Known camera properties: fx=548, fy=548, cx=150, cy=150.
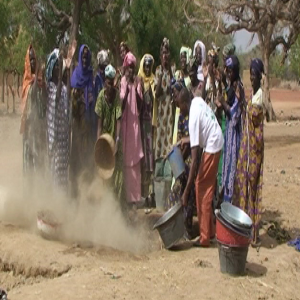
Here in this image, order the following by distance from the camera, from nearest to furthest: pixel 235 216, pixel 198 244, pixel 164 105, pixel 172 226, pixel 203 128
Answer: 1. pixel 235 216
2. pixel 203 128
3. pixel 172 226
4. pixel 198 244
5. pixel 164 105

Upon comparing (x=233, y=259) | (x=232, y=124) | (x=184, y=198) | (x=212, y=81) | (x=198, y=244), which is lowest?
(x=198, y=244)

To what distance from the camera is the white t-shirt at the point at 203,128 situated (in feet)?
16.9

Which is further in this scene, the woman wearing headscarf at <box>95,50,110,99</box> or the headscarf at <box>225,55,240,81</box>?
the woman wearing headscarf at <box>95,50,110,99</box>

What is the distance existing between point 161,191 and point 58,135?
1.46m

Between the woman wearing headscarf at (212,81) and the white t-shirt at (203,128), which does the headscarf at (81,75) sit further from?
the white t-shirt at (203,128)

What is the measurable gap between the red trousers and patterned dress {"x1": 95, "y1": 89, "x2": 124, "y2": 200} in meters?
1.18

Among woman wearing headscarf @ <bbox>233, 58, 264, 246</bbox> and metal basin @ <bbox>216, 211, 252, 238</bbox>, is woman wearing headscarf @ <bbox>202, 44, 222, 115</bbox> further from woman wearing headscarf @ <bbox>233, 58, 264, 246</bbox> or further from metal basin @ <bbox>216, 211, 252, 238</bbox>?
metal basin @ <bbox>216, 211, 252, 238</bbox>

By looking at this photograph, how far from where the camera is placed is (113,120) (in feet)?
20.4

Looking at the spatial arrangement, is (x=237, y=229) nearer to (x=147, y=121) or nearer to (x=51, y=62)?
(x=147, y=121)

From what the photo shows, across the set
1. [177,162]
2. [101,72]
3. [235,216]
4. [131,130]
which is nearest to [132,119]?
[131,130]

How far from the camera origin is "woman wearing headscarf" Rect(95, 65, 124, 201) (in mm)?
6094

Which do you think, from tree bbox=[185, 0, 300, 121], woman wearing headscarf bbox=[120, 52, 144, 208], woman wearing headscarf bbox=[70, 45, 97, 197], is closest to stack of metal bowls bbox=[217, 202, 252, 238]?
woman wearing headscarf bbox=[120, 52, 144, 208]

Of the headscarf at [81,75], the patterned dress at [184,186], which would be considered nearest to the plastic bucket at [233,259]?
the patterned dress at [184,186]

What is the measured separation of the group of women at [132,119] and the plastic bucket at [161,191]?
91mm
